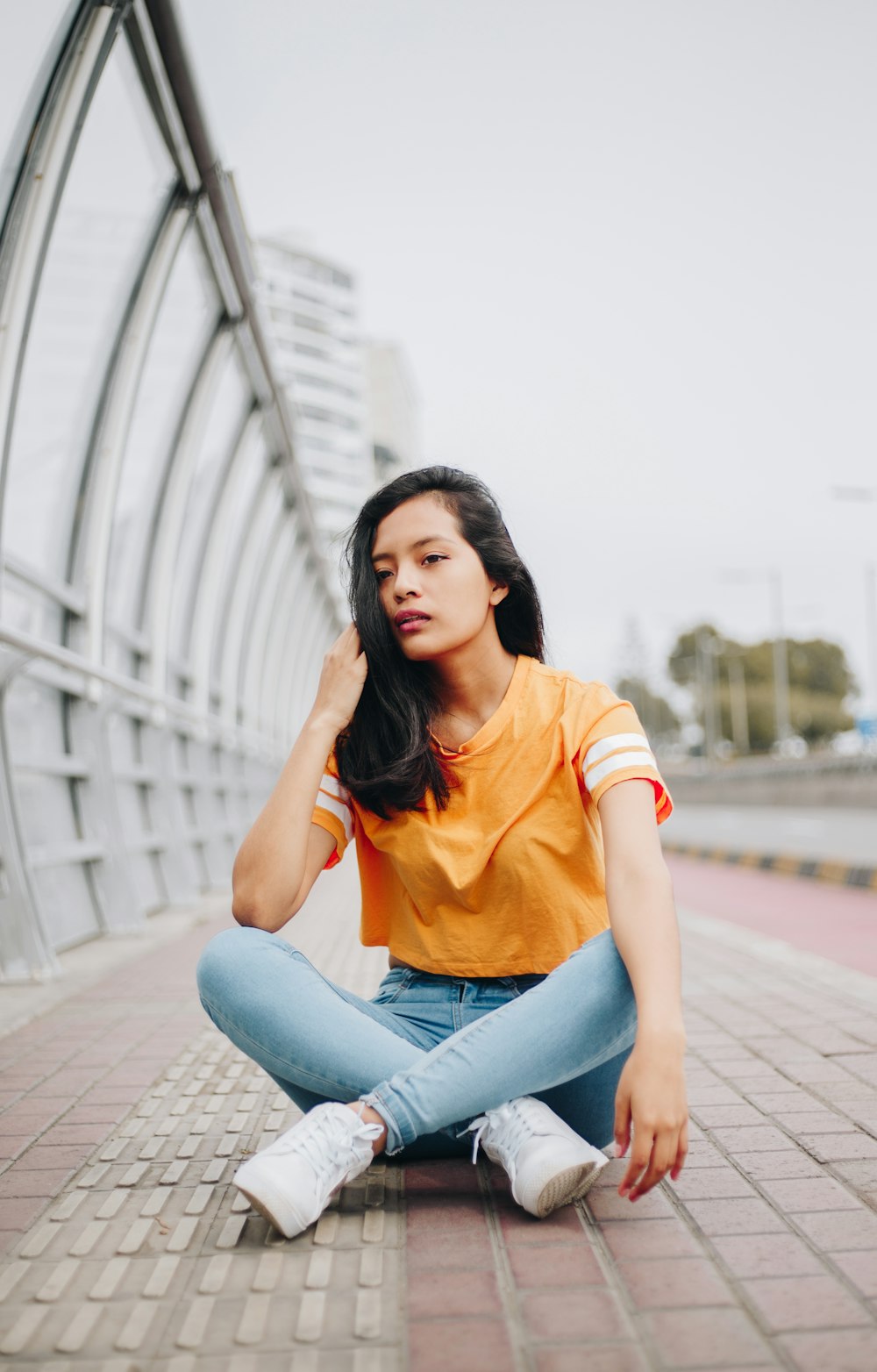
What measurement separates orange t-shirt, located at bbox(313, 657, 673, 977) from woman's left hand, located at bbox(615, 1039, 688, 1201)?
0.61 meters

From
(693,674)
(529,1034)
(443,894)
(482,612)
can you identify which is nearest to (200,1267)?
(529,1034)

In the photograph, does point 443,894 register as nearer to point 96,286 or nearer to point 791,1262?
point 791,1262

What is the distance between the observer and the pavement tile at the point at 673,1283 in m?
1.87

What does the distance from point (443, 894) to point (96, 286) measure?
4.75 meters

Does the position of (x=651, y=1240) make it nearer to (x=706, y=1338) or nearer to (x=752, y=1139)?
(x=706, y=1338)

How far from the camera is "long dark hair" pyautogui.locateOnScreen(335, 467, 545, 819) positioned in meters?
2.60

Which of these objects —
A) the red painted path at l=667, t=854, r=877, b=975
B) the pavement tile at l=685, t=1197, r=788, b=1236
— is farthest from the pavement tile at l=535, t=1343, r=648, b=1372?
the red painted path at l=667, t=854, r=877, b=975

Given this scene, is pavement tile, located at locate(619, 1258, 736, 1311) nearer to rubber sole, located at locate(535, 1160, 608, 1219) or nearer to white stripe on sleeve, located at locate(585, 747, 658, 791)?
rubber sole, located at locate(535, 1160, 608, 1219)

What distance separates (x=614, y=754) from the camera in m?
2.41

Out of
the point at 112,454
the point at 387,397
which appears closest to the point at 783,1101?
the point at 112,454

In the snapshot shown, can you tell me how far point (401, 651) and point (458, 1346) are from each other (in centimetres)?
147

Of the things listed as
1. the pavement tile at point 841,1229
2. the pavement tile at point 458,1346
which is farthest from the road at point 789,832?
the pavement tile at point 458,1346

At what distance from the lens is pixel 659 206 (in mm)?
6746

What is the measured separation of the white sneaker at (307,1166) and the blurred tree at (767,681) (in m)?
81.4
